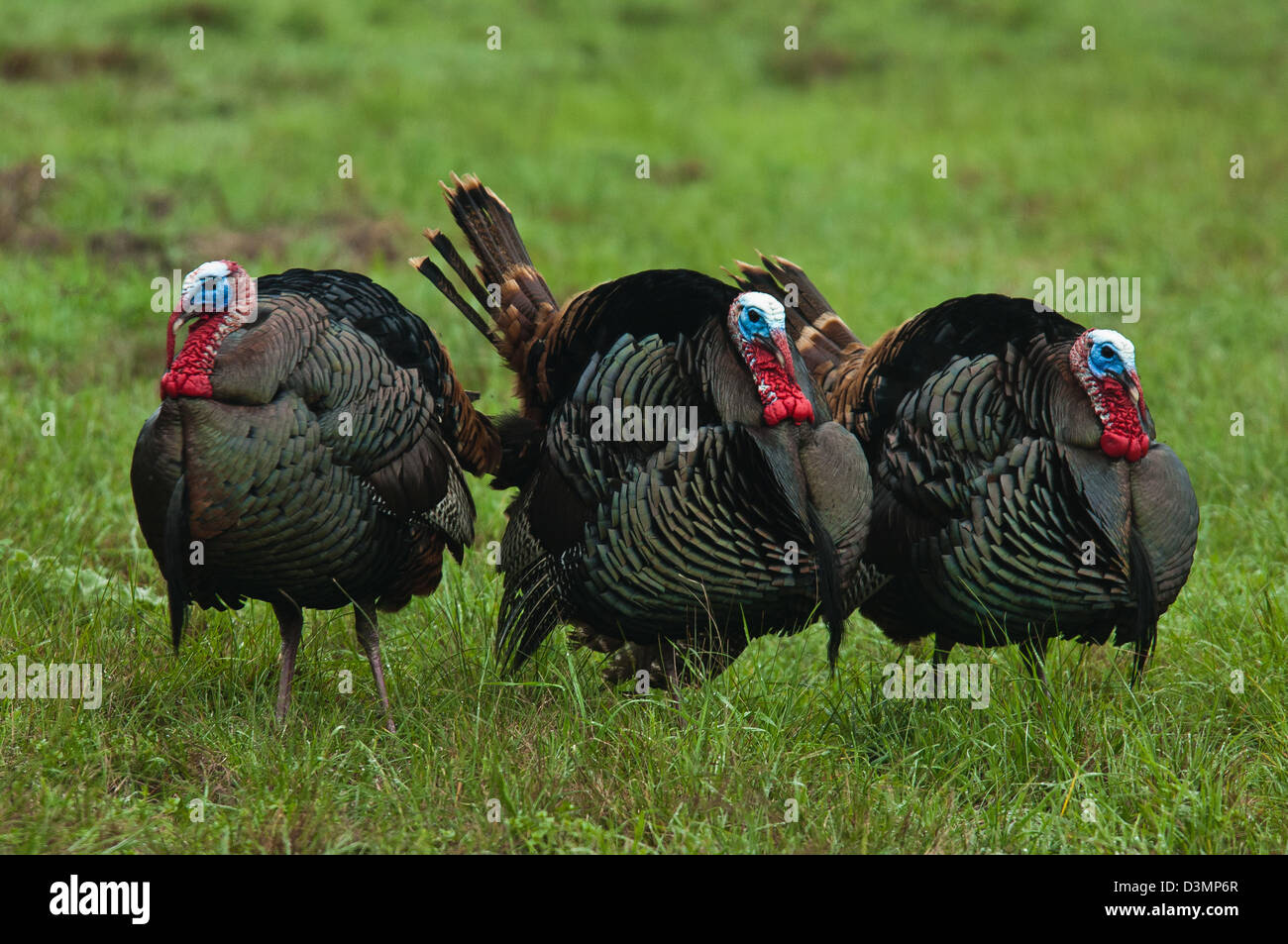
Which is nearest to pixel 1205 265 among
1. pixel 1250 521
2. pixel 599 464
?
pixel 1250 521

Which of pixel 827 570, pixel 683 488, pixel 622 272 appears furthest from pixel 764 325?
pixel 622 272

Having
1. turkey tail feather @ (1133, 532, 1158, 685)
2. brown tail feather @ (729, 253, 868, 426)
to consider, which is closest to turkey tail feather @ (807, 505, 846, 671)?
turkey tail feather @ (1133, 532, 1158, 685)

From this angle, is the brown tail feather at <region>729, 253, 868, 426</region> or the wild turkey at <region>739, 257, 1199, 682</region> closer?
the wild turkey at <region>739, 257, 1199, 682</region>

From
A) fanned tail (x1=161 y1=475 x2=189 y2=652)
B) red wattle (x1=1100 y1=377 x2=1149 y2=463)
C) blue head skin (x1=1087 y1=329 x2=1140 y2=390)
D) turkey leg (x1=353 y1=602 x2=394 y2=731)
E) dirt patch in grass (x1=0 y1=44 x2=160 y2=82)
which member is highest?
dirt patch in grass (x1=0 y1=44 x2=160 y2=82)

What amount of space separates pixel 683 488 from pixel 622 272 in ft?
14.7

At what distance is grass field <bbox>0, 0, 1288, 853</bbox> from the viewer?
11.3 feet

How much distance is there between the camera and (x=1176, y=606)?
4.76 m

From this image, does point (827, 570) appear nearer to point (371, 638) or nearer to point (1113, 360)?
point (1113, 360)

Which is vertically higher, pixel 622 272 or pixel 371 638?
pixel 622 272

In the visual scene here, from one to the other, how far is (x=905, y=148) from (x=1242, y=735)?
7440 mm

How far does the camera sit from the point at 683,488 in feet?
12.0

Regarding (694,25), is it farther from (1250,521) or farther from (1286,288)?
(1250,521)

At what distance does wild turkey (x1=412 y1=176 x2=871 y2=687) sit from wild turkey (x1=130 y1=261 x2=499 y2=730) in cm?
36

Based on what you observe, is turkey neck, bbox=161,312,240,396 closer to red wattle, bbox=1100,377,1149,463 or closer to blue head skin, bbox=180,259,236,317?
blue head skin, bbox=180,259,236,317
